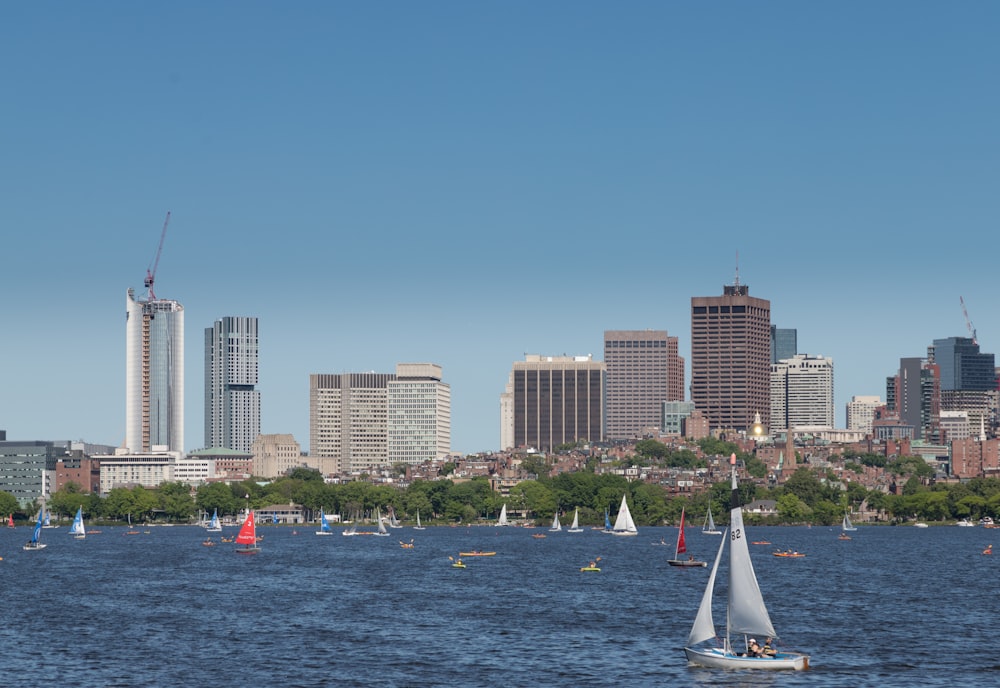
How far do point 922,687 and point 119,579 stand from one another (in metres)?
114

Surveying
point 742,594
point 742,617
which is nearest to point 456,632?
point 742,617

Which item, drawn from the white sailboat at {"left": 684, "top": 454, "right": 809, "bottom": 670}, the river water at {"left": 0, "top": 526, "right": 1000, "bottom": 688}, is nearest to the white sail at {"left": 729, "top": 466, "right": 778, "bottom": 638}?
the white sailboat at {"left": 684, "top": 454, "right": 809, "bottom": 670}

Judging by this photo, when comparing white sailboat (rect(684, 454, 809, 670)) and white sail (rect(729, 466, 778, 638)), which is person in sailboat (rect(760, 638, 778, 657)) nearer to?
white sailboat (rect(684, 454, 809, 670))

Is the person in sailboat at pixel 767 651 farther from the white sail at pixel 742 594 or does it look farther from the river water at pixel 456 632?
the river water at pixel 456 632

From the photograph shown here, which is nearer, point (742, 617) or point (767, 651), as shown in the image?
point (767, 651)

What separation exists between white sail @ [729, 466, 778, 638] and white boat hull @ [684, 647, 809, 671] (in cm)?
159

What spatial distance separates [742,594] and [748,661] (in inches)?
158

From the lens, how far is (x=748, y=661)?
340 ft

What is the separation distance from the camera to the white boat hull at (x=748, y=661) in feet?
340

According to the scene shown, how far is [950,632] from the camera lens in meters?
132

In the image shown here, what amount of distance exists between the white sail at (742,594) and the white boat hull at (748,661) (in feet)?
5.21

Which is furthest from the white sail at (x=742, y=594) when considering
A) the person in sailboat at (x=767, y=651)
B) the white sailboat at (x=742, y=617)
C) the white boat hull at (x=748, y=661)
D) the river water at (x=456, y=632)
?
the river water at (x=456, y=632)

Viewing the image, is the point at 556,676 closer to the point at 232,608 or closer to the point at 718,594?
the point at 232,608

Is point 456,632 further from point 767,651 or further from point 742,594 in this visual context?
point 767,651
